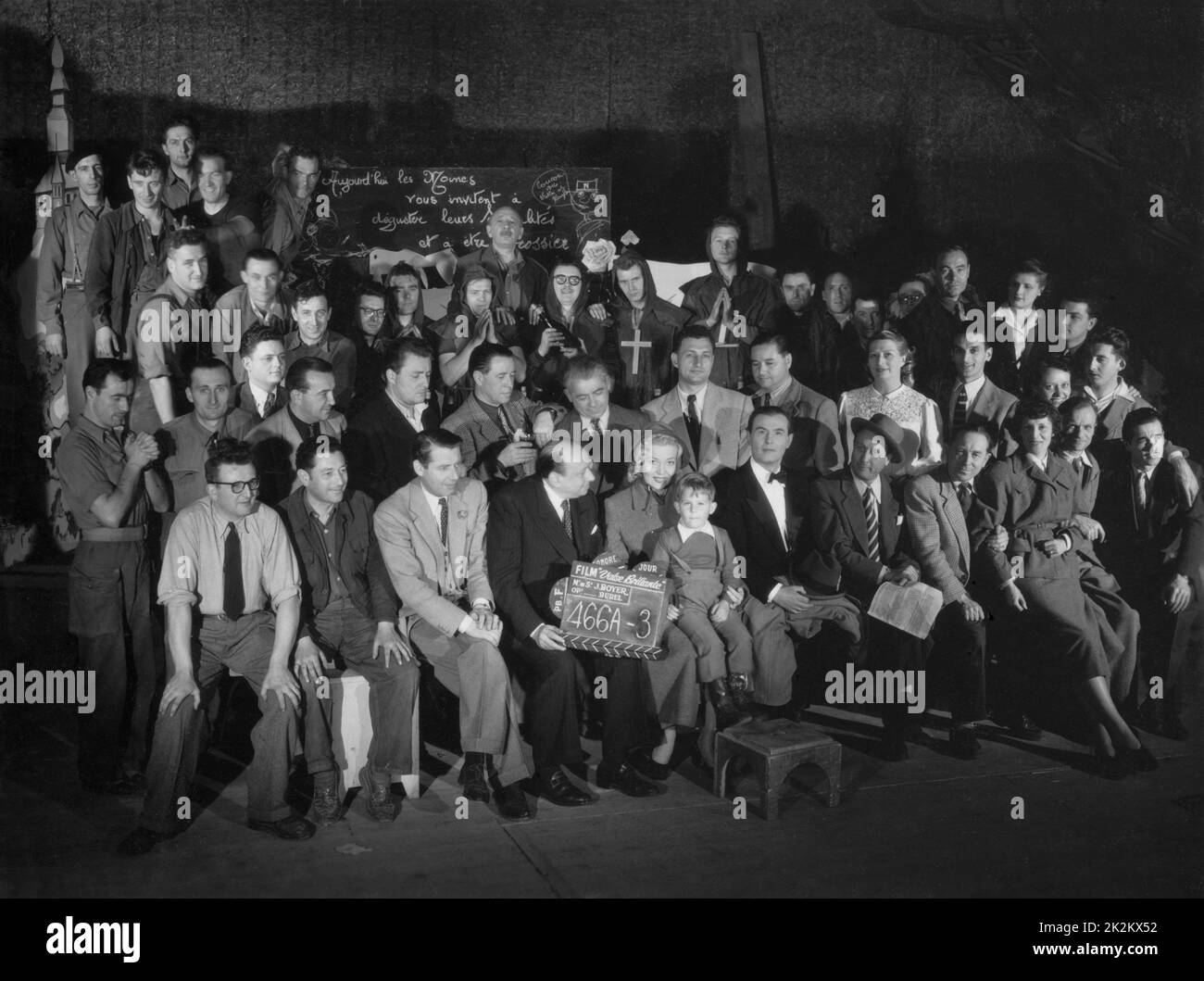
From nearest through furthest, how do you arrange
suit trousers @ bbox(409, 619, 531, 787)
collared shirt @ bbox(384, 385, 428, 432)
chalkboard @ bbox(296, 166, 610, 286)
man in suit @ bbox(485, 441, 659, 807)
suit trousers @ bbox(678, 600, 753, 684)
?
suit trousers @ bbox(409, 619, 531, 787), man in suit @ bbox(485, 441, 659, 807), suit trousers @ bbox(678, 600, 753, 684), collared shirt @ bbox(384, 385, 428, 432), chalkboard @ bbox(296, 166, 610, 286)

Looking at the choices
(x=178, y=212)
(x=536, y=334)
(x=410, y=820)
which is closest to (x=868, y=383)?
(x=536, y=334)

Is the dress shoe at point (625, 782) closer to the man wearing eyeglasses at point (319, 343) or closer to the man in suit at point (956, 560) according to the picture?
→ the man in suit at point (956, 560)

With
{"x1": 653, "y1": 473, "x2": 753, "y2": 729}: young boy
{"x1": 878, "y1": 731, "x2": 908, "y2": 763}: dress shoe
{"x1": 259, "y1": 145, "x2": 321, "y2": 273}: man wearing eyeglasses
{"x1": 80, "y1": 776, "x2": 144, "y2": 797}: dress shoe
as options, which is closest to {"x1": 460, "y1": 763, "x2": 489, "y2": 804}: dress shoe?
{"x1": 653, "y1": 473, "x2": 753, "y2": 729}: young boy

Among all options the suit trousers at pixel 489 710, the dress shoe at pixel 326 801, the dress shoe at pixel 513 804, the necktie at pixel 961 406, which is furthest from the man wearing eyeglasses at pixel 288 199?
the necktie at pixel 961 406

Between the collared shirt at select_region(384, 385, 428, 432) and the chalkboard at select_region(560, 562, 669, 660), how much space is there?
117cm

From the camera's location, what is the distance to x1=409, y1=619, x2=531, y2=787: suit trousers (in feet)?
15.4

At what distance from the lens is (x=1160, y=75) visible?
6.77 m

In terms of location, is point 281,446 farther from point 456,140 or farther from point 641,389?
point 456,140

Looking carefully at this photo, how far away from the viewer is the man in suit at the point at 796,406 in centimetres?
578

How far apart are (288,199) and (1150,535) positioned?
5100mm

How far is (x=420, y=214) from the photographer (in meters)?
6.37

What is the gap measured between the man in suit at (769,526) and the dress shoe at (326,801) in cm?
203

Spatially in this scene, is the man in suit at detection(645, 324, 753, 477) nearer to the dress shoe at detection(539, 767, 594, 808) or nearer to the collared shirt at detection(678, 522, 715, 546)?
the collared shirt at detection(678, 522, 715, 546)

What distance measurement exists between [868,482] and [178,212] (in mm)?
3886
